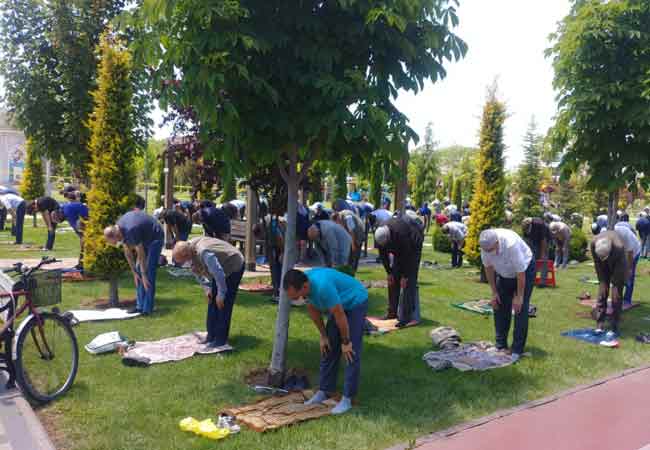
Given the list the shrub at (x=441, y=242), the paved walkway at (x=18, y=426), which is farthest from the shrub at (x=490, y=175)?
the paved walkway at (x=18, y=426)

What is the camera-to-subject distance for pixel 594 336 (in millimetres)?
8234

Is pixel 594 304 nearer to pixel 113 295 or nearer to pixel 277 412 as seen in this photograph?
pixel 277 412

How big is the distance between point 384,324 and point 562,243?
953cm

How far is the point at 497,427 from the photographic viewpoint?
199 inches

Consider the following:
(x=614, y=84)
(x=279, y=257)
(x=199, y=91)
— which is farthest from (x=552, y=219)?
(x=199, y=91)

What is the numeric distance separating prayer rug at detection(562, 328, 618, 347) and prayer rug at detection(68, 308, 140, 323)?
20.6ft

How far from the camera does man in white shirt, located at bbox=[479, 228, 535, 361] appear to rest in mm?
6832

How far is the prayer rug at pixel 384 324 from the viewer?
8.11 metres

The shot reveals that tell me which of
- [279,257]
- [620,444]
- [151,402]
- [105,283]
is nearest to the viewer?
[620,444]

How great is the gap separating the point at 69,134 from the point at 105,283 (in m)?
3.82

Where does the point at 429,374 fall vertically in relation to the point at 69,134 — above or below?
below

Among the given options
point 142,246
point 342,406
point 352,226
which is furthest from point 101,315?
point 342,406

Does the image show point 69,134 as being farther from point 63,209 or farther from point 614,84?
point 614,84

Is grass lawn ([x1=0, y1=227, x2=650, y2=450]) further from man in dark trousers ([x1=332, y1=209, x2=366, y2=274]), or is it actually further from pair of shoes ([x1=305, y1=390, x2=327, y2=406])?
man in dark trousers ([x1=332, y1=209, x2=366, y2=274])
